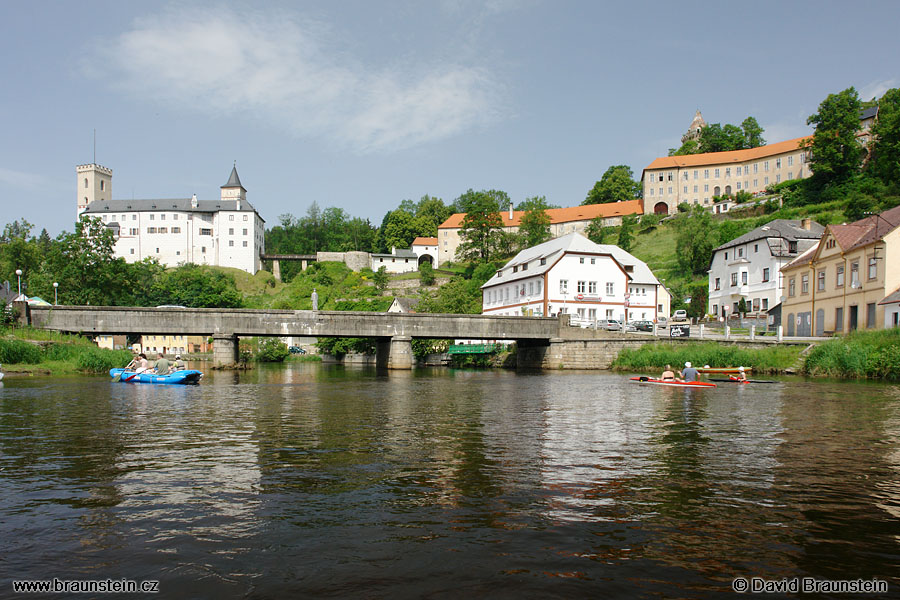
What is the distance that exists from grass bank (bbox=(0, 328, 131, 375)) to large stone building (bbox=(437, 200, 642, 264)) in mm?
99910

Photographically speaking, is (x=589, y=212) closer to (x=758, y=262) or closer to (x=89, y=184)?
(x=758, y=262)

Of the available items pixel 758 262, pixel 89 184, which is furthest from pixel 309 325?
pixel 89 184

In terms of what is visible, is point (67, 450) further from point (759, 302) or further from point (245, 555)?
point (759, 302)

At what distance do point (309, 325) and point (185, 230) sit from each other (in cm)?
10601

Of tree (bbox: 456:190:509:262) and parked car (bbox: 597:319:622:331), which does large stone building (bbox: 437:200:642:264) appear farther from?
parked car (bbox: 597:319:622:331)

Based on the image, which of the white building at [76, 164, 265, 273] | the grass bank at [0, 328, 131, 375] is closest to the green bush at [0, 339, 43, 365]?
the grass bank at [0, 328, 131, 375]

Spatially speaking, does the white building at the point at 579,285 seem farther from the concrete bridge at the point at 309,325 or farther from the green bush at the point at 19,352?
the green bush at the point at 19,352

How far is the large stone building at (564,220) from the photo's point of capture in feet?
474

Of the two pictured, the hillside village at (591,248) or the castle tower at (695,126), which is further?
the castle tower at (695,126)

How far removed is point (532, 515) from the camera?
28.8 ft

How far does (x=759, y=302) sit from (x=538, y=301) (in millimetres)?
23160

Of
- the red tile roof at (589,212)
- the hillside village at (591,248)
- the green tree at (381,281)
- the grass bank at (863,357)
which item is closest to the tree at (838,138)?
the hillside village at (591,248)

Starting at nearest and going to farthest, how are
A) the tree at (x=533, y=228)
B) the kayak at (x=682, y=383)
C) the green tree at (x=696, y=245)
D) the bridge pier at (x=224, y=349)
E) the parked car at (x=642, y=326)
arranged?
the kayak at (x=682, y=383) → the bridge pier at (x=224, y=349) → the parked car at (x=642, y=326) → the green tree at (x=696, y=245) → the tree at (x=533, y=228)

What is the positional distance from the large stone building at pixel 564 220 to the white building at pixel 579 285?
2385 inches
